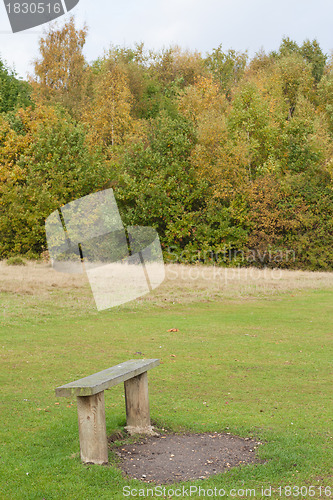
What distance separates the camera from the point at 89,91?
1884 inches

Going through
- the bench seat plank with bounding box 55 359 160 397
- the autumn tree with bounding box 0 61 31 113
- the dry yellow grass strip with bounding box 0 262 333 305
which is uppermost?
the autumn tree with bounding box 0 61 31 113

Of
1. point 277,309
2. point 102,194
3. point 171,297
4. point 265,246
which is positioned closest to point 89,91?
point 102,194

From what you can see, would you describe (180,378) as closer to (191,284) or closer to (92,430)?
(92,430)

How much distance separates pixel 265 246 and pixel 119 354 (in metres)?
25.3

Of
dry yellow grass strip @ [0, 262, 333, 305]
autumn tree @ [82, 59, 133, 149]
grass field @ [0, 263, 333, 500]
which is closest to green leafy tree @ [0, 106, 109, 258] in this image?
dry yellow grass strip @ [0, 262, 333, 305]

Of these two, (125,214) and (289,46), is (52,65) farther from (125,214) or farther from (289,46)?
(289,46)

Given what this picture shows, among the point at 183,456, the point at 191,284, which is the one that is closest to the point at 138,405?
the point at 183,456

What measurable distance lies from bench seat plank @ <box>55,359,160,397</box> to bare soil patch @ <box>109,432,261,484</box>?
752mm

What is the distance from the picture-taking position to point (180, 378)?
838 cm

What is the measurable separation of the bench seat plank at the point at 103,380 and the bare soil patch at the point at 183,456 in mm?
752

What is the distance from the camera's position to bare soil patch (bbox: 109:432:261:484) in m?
4.76

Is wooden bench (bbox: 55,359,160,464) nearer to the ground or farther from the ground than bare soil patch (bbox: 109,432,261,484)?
farther from the ground

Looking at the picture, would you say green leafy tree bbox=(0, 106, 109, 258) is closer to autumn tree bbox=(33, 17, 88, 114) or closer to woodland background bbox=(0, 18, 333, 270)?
woodland background bbox=(0, 18, 333, 270)

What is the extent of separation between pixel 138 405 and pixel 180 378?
2.67 m
